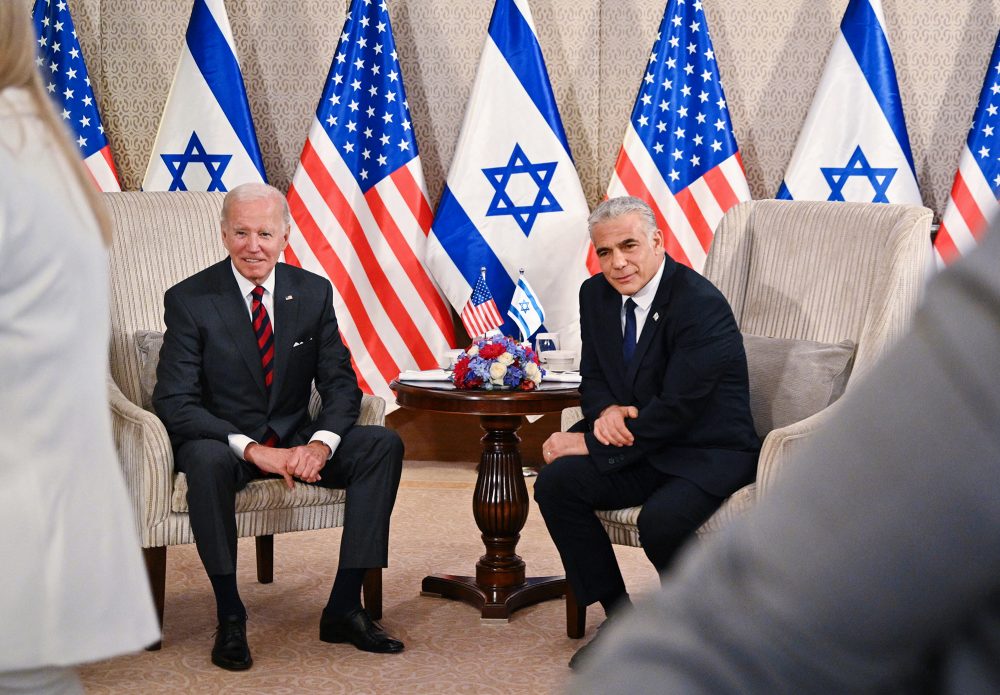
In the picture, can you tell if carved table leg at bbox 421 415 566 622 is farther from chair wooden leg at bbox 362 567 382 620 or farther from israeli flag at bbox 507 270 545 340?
israeli flag at bbox 507 270 545 340

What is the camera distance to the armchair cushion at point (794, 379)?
364 cm

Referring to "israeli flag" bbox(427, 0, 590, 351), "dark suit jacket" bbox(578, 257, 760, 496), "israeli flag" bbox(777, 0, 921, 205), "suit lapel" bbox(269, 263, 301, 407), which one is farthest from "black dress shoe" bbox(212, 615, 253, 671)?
"israeli flag" bbox(777, 0, 921, 205)

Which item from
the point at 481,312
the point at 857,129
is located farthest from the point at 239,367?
the point at 857,129

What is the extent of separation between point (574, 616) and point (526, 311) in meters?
1.98

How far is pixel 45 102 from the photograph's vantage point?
1.38 metres

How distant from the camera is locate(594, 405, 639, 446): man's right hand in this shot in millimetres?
3434

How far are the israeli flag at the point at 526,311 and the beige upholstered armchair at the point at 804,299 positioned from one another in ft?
4.17

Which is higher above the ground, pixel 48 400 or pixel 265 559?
pixel 48 400

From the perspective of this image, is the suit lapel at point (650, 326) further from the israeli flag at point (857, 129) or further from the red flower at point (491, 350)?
the israeli flag at point (857, 129)

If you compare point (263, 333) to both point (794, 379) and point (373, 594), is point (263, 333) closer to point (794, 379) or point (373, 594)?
point (373, 594)

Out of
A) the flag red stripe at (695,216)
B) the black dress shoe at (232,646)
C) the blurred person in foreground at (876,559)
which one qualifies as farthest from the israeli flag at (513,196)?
the blurred person in foreground at (876,559)

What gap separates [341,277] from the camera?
563 cm

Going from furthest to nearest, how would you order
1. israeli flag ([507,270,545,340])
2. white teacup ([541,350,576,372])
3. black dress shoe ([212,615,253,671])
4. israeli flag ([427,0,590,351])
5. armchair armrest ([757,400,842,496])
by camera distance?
israeli flag ([427,0,590,351]), israeli flag ([507,270,545,340]), white teacup ([541,350,576,372]), black dress shoe ([212,615,253,671]), armchair armrest ([757,400,842,496])

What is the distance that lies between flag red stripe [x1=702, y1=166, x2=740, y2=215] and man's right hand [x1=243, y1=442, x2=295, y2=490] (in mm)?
2656
